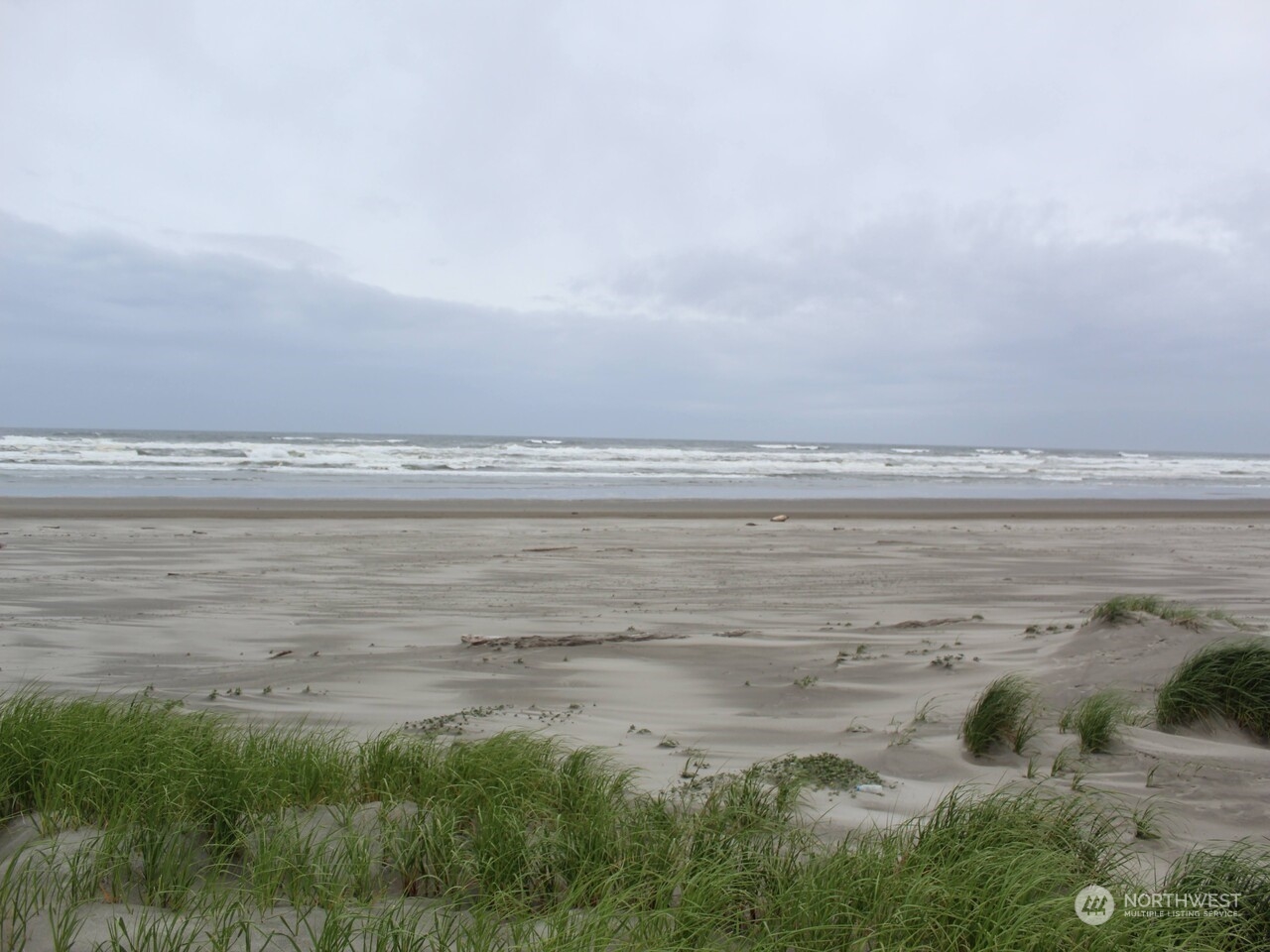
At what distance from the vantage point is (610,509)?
22.2 metres

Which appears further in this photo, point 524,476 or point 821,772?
point 524,476

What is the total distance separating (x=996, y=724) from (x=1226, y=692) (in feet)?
4.93

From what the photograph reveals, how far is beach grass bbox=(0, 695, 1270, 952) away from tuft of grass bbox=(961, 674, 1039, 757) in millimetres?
735

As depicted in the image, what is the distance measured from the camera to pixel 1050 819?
2.92 meters

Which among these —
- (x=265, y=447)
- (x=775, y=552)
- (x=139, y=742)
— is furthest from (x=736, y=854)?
(x=265, y=447)

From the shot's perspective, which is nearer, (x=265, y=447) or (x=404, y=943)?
(x=404, y=943)

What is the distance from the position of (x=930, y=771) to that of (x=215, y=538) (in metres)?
13.6

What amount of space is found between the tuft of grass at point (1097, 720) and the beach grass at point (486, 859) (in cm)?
78

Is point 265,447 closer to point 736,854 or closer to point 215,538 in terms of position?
point 215,538

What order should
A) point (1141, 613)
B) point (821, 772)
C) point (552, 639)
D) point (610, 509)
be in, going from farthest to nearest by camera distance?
1. point (610, 509)
2. point (552, 639)
3. point (1141, 613)
4. point (821, 772)

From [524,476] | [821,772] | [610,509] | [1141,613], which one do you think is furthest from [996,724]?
[524,476]

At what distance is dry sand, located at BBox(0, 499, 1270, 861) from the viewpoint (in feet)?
14.2

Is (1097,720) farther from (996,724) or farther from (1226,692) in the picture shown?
(1226,692)

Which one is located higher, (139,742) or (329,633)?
(139,742)
